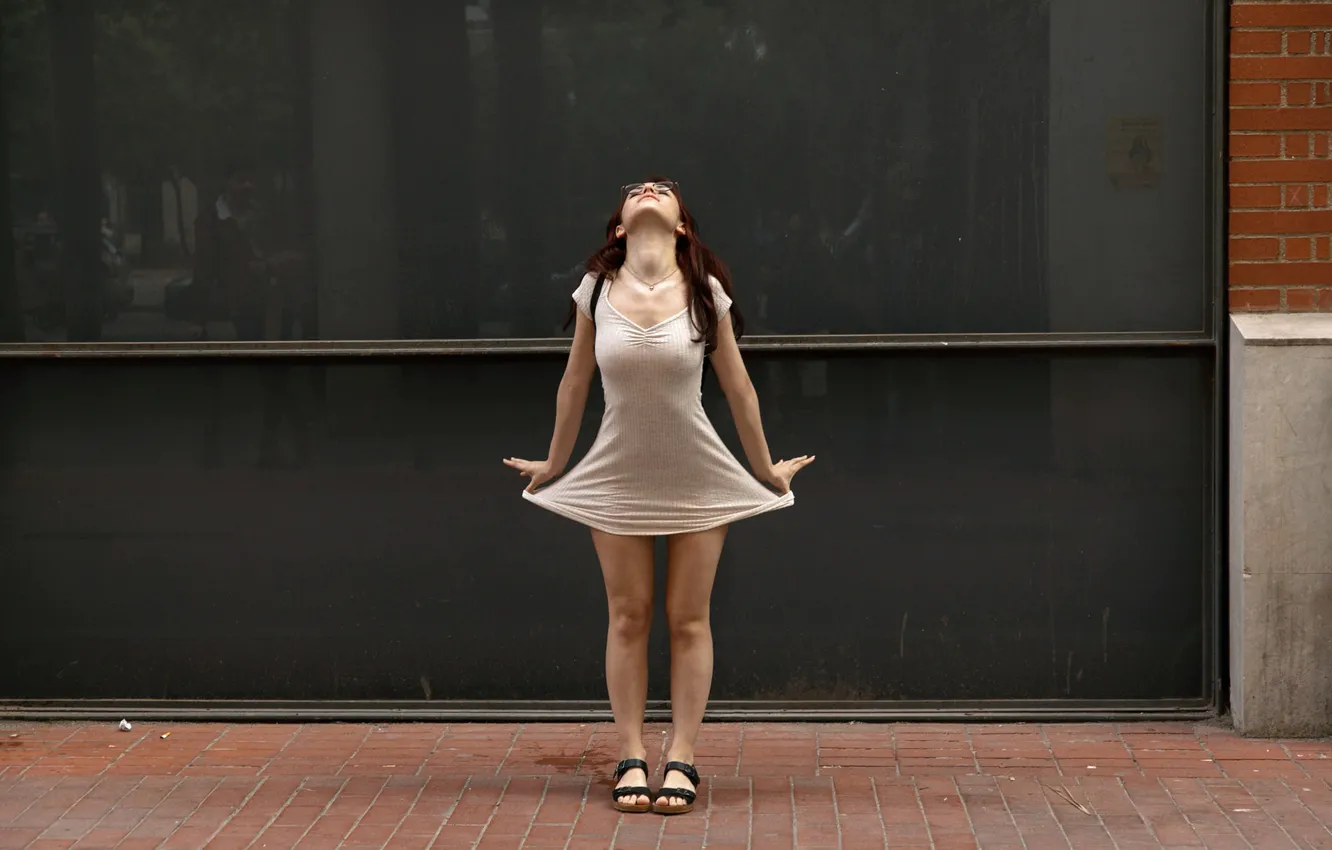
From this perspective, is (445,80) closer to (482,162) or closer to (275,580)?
(482,162)

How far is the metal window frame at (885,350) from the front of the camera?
266 inches

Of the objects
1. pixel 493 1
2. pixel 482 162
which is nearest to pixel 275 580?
pixel 482 162

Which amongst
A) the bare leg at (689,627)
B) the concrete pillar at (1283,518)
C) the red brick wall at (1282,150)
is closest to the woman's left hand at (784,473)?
the bare leg at (689,627)

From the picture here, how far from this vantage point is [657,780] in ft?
20.2

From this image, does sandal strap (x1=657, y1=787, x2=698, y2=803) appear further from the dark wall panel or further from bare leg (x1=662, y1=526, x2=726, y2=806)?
the dark wall panel

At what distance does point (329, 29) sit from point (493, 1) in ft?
1.99

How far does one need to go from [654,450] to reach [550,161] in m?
1.55

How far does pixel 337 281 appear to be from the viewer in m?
6.97

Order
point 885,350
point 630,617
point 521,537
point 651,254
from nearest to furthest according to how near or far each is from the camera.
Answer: point 651,254, point 630,617, point 885,350, point 521,537

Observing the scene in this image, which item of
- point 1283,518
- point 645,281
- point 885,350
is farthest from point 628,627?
point 1283,518

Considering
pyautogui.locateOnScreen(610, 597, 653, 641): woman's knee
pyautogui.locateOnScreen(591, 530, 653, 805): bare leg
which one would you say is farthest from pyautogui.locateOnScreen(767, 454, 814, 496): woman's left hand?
pyautogui.locateOnScreen(610, 597, 653, 641): woman's knee

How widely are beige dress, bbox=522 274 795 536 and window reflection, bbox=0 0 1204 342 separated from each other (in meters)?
1.11

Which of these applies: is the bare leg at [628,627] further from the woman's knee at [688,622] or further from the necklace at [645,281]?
the necklace at [645,281]

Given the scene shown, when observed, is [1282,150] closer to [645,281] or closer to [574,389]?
[645,281]
